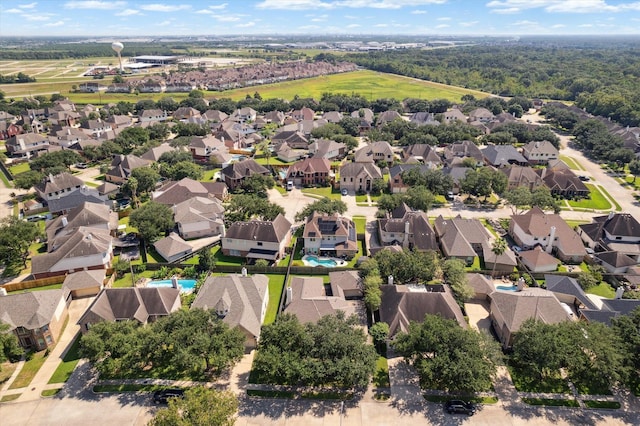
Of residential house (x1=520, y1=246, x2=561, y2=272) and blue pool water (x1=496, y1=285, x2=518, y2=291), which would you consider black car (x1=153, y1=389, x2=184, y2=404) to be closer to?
blue pool water (x1=496, y1=285, x2=518, y2=291)

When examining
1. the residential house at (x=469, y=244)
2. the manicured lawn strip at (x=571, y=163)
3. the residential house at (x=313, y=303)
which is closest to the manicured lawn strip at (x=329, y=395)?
the residential house at (x=313, y=303)

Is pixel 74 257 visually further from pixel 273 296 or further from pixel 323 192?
pixel 323 192

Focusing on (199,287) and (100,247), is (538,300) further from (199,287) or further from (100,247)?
(100,247)

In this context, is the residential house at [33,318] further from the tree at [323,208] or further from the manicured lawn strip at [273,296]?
the tree at [323,208]

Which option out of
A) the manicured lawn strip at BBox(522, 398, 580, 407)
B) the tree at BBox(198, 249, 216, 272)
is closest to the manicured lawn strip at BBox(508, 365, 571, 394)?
the manicured lawn strip at BBox(522, 398, 580, 407)

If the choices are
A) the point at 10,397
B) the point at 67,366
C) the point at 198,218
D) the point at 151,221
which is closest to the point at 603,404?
the point at 67,366

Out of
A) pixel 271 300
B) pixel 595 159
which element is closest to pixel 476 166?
pixel 595 159
